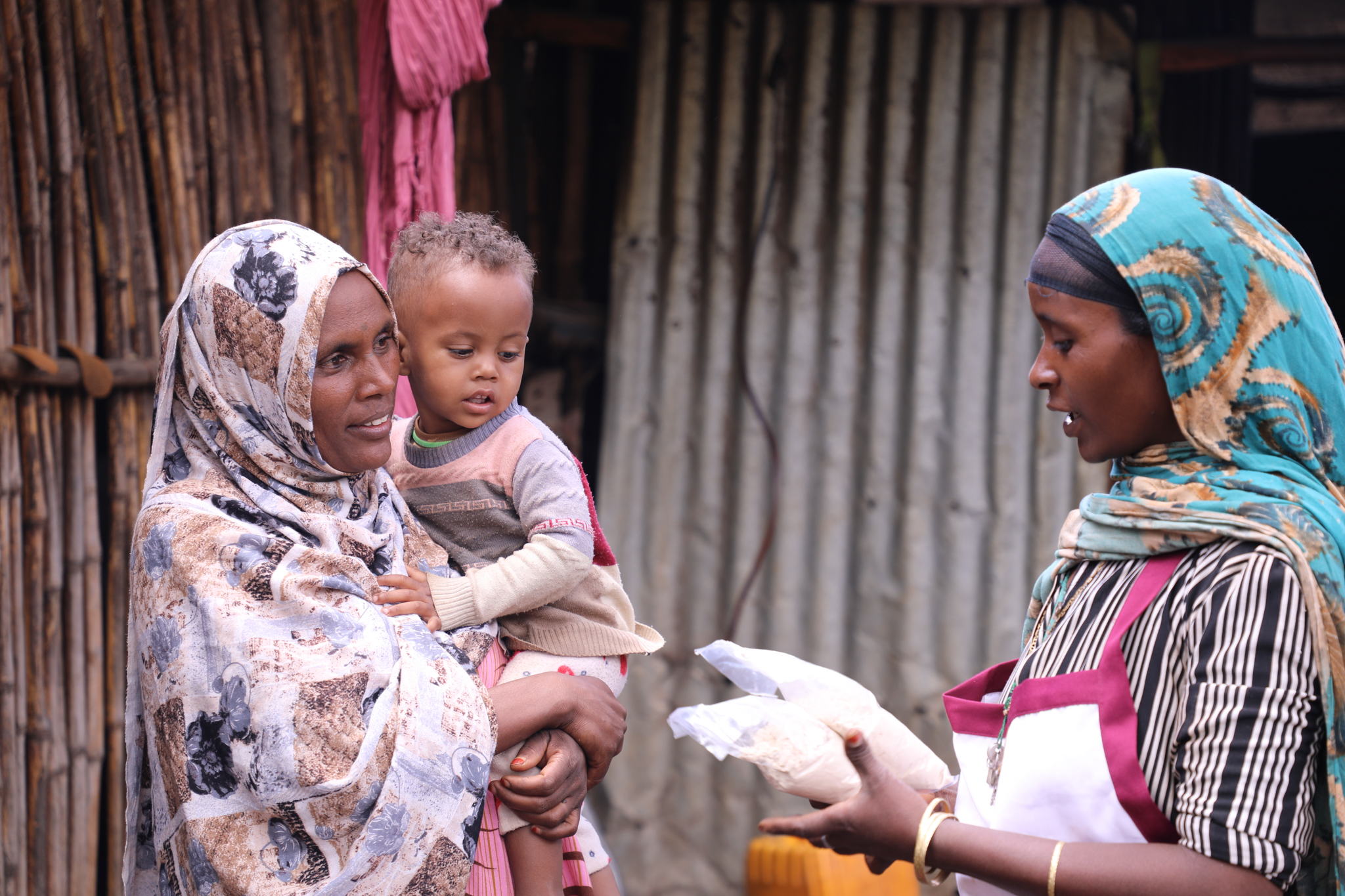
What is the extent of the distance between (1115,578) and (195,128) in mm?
2556

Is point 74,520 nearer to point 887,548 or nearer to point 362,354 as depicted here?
point 362,354

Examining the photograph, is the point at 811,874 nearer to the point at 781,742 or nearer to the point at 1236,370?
the point at 781,742

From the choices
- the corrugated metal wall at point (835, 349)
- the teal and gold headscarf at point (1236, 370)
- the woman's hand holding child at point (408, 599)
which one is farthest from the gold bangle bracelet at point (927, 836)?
the corrugated metal wall at point (835, 349)

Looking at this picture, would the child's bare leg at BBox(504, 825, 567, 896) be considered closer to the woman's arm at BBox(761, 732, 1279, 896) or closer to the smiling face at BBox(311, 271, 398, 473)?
the woman's arm at BBox(761, 732, 1279, 896)

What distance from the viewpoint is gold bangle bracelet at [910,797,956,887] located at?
1.46 metres

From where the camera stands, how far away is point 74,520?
8.69ft

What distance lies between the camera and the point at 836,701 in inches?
64.1

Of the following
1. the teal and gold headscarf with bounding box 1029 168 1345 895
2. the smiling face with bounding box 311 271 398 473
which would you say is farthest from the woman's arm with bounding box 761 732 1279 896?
the smiling face with bounding box 311 271 398 473

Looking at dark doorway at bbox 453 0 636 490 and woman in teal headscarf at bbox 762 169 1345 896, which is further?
dark doorway at bbox 453 0 636 490

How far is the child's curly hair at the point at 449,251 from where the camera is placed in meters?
2.02

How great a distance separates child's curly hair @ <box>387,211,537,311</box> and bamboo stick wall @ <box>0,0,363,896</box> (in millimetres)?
978

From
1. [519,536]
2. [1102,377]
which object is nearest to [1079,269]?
[1102,377]

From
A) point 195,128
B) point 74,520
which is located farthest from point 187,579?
point 195,128

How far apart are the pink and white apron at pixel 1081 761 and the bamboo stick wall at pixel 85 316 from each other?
2116 mm
